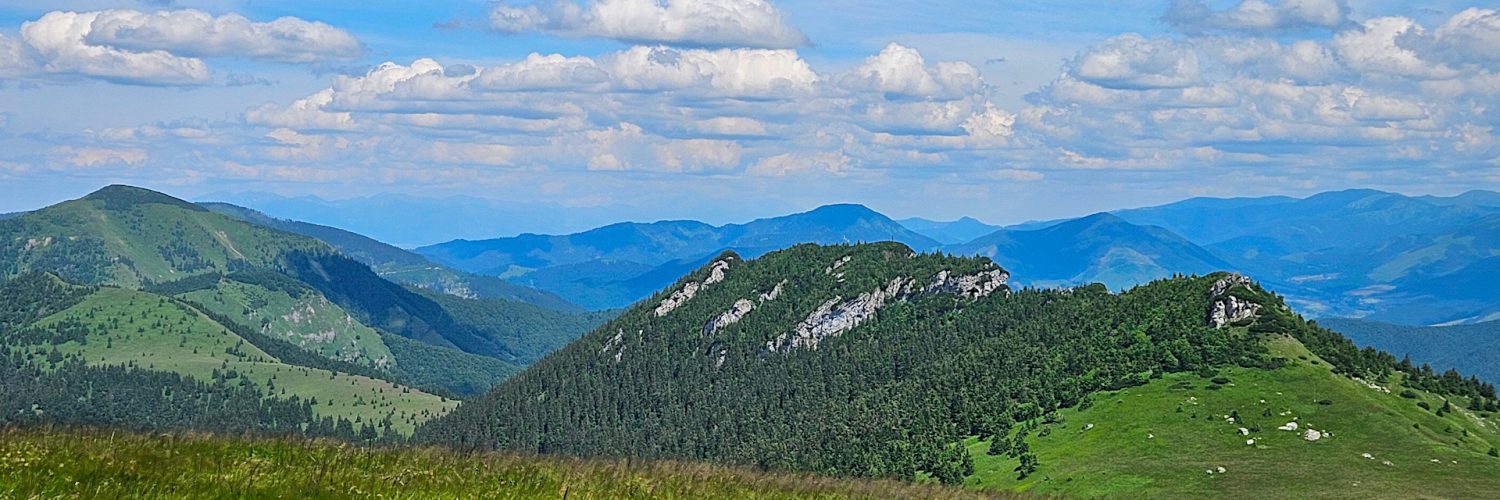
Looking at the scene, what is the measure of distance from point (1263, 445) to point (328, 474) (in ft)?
394

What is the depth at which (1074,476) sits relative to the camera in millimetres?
127500

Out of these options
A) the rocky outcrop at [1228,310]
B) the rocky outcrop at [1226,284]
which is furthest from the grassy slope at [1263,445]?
the rocky outcrop at [1226,284]

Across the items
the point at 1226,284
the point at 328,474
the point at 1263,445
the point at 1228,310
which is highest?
the point at 1226,284

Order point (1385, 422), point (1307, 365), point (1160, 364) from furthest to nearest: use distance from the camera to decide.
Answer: point (1160, 364) < point (1307, 365) < point (1385, 422)

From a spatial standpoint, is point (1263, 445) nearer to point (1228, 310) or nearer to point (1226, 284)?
point (1228, 310)

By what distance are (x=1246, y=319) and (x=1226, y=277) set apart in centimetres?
1861

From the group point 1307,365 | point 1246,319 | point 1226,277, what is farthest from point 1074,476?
point 1226,277

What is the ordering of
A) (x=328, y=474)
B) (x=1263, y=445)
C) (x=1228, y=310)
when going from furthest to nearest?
(x=1228, y=310) → (x=1263, y=445) → (x=328, y=474)

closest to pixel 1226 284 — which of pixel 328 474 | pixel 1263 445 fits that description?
pixel 1263 445

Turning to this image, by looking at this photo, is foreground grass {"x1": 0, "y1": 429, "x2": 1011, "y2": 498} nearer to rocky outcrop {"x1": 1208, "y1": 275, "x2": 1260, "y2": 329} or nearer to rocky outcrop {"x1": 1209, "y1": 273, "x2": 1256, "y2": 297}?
rocky outcrop {"x1": 1208, "y1": 275, "x2": 1260, "y2": 329}

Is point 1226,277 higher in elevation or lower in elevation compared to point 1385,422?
higher

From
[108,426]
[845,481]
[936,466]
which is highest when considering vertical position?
[108,426]

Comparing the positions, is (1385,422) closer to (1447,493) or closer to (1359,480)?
(1359,480)

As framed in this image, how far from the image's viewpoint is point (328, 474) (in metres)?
20.2
